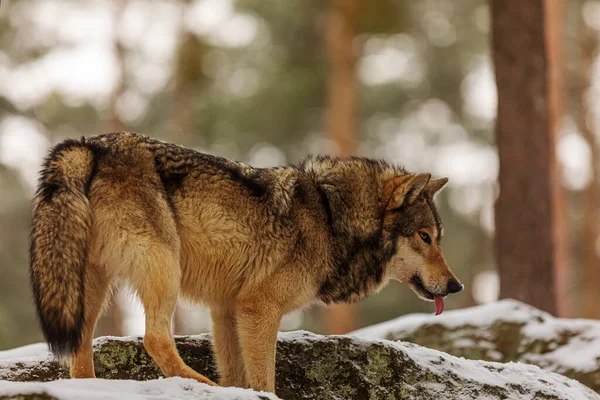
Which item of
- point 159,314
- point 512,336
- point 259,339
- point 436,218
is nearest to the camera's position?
point 159,314

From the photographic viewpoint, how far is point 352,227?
21.9ft

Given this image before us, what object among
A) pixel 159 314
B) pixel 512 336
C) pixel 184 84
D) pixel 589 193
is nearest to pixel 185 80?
pixel 184 84

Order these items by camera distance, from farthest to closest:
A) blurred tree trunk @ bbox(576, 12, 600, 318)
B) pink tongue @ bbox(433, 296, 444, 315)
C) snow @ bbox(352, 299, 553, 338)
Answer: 1. blurred tree trunk @ bbox(576, 12, 600, 318)
2. snow @ bbox(352, 299, 553, 338)
3. pink tongue @ bbox(433, 296, 444, 315)

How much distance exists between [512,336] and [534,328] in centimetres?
26

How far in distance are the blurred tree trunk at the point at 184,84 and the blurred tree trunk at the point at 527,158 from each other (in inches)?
418

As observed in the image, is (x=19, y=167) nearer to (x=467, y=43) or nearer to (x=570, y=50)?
(x=467, y=43)

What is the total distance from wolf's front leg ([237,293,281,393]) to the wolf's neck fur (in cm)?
61

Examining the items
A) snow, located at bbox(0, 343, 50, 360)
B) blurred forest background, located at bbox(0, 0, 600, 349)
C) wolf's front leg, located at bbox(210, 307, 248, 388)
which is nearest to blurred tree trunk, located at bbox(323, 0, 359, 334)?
blurred forest background, located at bbox(0, 0, 600, 349)

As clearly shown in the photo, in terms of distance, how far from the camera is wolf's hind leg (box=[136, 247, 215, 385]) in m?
5.54

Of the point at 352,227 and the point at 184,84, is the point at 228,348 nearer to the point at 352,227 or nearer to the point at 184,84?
the point at 352,227

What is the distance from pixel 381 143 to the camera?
91.5 ft

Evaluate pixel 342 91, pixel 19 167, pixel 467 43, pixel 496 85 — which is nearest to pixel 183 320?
pixel 342 91

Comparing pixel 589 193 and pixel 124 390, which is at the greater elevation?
pixel 589 193

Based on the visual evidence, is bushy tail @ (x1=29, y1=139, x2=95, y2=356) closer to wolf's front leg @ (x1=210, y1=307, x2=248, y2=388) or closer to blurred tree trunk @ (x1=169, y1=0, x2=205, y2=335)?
wolf's front leg @ (x1=210, y1=307, x2=248, y2=388)
